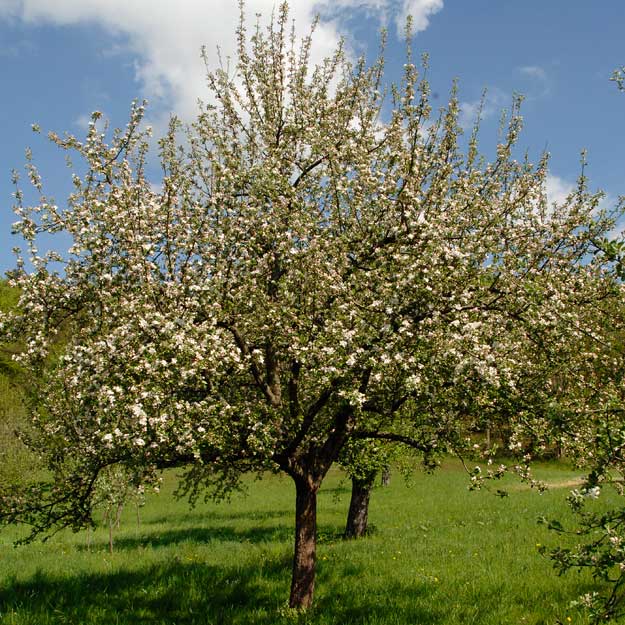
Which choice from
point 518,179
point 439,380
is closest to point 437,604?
point 439,380

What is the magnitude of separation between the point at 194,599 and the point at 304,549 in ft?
10.9

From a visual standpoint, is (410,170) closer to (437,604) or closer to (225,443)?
(225,443)

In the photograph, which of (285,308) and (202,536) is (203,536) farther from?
(285,308)

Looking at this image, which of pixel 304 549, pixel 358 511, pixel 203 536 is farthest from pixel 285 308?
pixel 203 536

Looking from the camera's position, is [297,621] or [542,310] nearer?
[542,310]

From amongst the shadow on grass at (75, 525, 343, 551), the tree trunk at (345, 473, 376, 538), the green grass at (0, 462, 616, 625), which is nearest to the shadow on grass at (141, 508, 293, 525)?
the shadow on grass at (75, 525, 343, 551)

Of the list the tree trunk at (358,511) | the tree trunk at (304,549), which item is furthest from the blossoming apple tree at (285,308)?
the tree trunk at (358,511)

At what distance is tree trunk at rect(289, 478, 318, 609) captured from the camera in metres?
11.8

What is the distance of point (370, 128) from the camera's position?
13938mm

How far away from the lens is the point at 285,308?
32.9 ft

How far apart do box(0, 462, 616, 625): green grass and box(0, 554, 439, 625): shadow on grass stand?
3 centimetres

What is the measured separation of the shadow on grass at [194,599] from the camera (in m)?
11.4

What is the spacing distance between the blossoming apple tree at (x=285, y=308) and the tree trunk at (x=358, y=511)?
33.0ft

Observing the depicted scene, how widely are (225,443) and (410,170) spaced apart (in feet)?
21.6
